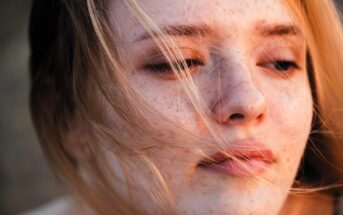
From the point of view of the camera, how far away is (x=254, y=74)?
1.00 metres

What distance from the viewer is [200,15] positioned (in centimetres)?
97

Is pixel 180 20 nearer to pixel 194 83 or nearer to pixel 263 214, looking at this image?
pixel 194 83

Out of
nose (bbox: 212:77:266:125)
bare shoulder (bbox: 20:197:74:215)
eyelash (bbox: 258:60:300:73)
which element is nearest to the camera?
nose (bbox: 212:77:266:125)

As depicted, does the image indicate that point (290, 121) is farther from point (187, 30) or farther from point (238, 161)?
point (187, 30)

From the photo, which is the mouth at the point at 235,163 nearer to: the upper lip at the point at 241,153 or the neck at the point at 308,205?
the upper lip at the point at 241,153

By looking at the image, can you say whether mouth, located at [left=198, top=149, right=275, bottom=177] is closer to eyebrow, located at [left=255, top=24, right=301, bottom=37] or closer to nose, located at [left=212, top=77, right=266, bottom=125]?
nose, located at [left=212, top=77, right=266, bottom=125]

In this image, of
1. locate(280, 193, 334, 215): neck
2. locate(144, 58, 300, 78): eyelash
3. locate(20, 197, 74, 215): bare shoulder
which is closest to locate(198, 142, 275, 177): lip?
locate(144, 58, 300, 78): eyelash

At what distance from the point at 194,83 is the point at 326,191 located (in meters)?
0.51

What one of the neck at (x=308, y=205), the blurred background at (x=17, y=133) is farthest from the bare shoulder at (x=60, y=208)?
the neck at (x=308, y=205)

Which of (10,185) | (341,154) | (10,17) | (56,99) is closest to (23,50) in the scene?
(10,17)

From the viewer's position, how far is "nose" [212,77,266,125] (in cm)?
94

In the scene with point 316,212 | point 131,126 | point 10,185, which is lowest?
point 10,185

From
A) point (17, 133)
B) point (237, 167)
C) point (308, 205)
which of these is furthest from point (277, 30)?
point (17, 133)

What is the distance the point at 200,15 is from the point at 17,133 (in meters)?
1.55
